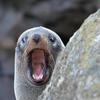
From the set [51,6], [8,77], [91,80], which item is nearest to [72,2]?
[51,6]

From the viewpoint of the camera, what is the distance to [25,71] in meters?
5.38

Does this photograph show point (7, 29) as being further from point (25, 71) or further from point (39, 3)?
point (25, 71)

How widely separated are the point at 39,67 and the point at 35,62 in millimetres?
72

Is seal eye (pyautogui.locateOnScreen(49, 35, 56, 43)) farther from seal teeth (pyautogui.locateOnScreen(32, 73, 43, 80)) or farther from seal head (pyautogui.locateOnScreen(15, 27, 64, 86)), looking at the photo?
seal teeth (pyautogui.locateOnScreen(32, 73, 43, 80))

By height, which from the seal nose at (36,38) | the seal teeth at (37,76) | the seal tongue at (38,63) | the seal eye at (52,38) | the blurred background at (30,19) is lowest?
the blurred background at (30,19)

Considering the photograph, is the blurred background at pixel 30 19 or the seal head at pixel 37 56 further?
the blurred background at pixel 30 19

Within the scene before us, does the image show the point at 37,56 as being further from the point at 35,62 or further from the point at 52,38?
the point at 52,38

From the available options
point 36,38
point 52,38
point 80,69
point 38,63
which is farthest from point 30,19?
point 80,69

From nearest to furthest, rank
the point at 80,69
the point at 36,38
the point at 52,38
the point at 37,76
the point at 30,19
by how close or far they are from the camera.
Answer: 1. the point at 80,69
2. the point at 36,38
3. the point at 37,76
4. the point at 52,38
5. the point at 30,19

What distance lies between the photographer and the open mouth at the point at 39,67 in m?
5.27

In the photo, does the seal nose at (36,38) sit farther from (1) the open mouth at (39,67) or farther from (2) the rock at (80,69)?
(2) the rock at (80,69)

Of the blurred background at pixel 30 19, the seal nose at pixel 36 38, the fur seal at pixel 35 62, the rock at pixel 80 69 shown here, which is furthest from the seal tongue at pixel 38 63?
the blurred background at pixel 30 19

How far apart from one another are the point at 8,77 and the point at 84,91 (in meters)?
14.0

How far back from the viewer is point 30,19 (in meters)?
16.6
